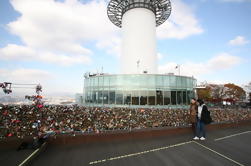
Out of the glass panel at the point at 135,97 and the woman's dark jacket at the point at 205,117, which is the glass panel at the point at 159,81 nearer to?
the glass panel at the point at 135,97

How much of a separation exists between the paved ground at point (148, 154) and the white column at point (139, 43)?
2346cm

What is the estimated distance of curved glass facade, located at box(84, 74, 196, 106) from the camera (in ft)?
78.3

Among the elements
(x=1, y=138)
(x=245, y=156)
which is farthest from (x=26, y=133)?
(x=245, y=156)

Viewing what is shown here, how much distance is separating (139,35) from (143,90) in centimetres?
1355

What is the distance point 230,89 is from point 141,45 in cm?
5666

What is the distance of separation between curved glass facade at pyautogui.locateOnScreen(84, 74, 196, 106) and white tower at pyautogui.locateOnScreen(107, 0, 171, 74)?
5876 mm

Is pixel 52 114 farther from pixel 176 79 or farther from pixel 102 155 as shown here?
pixel 176 79

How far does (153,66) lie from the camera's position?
1212 inches

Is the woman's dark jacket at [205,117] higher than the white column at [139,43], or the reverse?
the white column at [139,43]

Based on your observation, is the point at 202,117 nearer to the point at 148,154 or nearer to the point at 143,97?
the point at 148,154

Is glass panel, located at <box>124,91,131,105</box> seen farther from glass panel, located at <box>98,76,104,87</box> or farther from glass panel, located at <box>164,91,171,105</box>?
glass panel, located at <box>164,91,171,105</box>

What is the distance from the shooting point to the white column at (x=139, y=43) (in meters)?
Result: 30.1

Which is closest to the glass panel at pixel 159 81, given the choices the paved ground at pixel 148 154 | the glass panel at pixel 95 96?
the glass panel at pixel 95 96

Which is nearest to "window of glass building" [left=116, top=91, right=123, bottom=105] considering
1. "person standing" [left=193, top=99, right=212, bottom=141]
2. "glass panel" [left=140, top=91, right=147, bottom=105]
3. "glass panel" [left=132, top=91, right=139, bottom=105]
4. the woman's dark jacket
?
"glass panel" [left=132, top=91, right=139, bottom=105]
